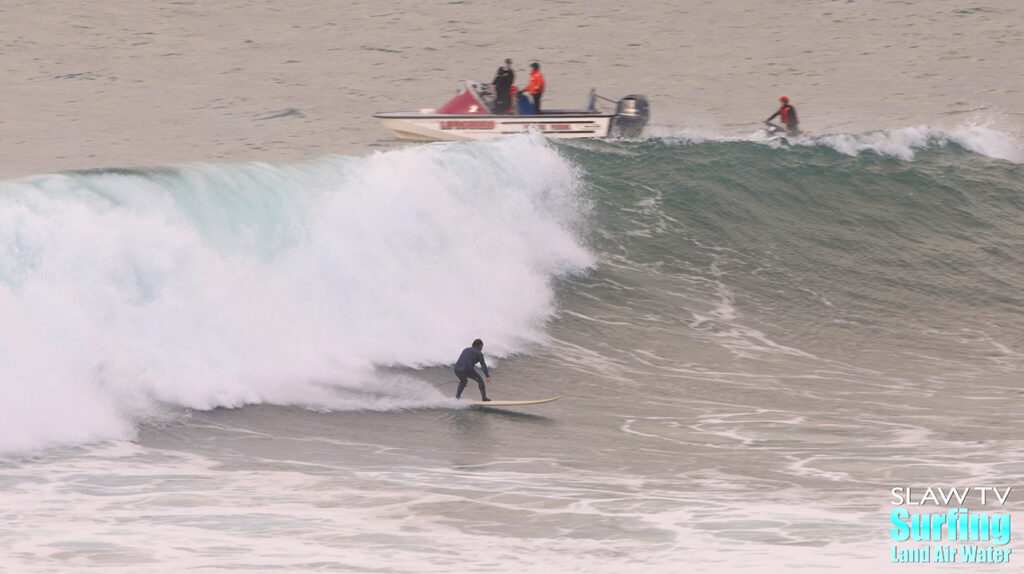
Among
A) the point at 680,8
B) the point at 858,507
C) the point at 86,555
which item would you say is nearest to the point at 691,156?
the point at 858,507

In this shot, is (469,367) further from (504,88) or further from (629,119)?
(504,88)

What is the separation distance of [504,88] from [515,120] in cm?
84

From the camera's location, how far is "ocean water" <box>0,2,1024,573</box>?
1002cm

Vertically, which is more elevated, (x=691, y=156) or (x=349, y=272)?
(x=691, y=156)

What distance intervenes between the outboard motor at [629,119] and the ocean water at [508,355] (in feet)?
3.40

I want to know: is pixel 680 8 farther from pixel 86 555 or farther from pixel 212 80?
pixel 86 555

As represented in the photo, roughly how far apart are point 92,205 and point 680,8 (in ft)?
144

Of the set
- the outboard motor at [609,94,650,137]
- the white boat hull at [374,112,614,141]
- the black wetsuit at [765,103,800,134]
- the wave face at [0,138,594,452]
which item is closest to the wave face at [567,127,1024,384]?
the outboard motor at [609,94,650,137]

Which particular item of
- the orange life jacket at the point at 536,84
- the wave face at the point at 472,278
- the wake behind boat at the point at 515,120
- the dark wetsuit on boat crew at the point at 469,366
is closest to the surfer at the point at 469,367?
the dark wetsuit on boat crew at the point at 469,366

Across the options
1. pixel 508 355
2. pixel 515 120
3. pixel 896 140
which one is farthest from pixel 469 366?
pixel 896 140

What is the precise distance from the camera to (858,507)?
1074cm

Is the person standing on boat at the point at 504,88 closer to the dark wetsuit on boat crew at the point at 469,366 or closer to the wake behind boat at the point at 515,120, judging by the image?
the wake behind boat at the point at 515,120

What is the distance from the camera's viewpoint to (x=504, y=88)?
29922mm

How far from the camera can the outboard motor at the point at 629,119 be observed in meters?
29.7
